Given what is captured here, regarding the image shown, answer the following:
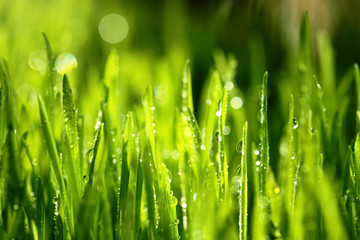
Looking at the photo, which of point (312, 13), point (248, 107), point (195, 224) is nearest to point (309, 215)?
point (195, 224)

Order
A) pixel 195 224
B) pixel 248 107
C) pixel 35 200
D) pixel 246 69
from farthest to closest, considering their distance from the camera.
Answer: pixel 246 69
pixel 248 107
pixel 35 200
pixel 195 224

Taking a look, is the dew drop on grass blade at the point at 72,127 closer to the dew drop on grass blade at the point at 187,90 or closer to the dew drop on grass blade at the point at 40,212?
the dew drop on grass blade at the point at 40,212

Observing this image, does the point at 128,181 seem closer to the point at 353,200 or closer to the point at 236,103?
the point at 353,200

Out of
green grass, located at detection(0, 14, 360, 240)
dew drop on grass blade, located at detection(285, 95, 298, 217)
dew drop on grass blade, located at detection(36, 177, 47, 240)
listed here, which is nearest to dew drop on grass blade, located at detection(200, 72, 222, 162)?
green grass, located at detection(0, 14, 360, 240)

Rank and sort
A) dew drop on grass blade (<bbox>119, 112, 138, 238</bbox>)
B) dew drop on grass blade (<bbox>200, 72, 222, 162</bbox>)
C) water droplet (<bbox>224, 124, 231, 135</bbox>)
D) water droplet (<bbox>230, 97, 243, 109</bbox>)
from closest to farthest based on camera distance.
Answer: dew drop on grass blade (<bbox>119, 112, 138, 238</bbox>) → dew drop on grass blade (<bbox>200, 72, 222, 162</bbox>) → water droplet (<bbox>224, 124, 231, 135</bbox>) → water droplet (<bbox>230, 97, 243, 109</bbox>)

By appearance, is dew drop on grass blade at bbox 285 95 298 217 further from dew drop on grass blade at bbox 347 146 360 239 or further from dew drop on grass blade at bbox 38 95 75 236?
dew drop on grass blade at bbox 38 95 75 236

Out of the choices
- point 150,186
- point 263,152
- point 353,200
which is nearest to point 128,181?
point 150,186

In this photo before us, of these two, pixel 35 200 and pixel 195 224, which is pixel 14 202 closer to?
pixel 35 200

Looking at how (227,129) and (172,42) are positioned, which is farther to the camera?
(172,42)
